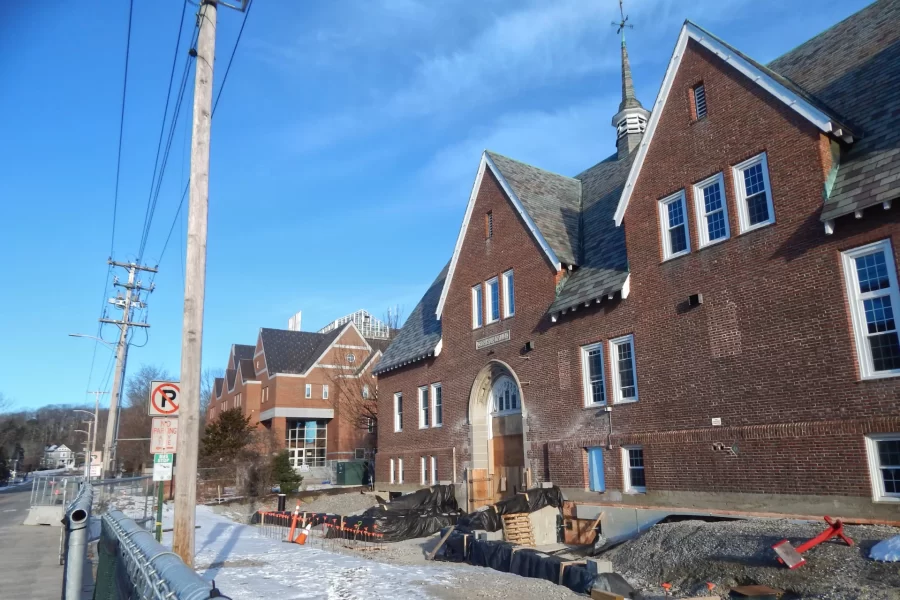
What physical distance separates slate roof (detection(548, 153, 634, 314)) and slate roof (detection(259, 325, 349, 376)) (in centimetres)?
4055

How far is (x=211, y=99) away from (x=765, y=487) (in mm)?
13875

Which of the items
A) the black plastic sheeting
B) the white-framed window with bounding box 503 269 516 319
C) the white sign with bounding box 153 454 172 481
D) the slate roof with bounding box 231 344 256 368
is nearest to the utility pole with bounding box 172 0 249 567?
the white sign with bounding box 153 454 172 481

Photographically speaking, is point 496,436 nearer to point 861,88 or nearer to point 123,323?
point 861,88

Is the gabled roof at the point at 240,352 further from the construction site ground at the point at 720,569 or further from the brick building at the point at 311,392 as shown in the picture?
the construction site ground at the point at 720,569

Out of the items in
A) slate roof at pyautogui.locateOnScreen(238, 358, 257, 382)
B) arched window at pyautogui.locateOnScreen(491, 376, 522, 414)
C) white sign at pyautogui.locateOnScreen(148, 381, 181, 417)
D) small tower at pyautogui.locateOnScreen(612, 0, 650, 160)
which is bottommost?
white sign at pyautogui.locateOnScreen(148, 381, 181, 417)

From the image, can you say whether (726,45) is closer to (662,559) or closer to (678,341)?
(678,341)

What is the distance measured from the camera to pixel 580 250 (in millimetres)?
23250

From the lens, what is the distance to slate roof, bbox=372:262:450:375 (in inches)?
1168

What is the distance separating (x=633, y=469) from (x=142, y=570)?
55.7 ft

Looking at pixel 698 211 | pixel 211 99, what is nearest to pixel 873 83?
pixel 698 211

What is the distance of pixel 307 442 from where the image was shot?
6128 centimetres

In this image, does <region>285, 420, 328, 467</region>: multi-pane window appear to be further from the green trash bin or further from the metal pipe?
the metal pipe

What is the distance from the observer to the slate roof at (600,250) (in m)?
20.1

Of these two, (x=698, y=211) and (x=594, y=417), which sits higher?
(x=698, y=211)
